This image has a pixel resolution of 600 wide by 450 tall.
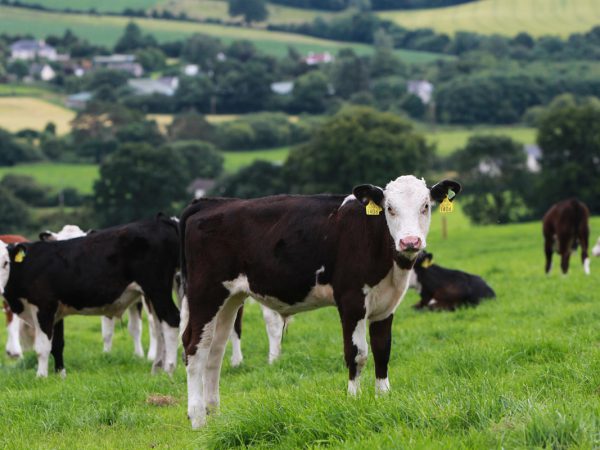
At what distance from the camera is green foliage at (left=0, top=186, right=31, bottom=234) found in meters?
77.4

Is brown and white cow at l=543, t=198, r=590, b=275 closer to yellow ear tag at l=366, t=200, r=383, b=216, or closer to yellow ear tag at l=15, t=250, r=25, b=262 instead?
yellow ear tag at l=15, t=250, r=25, b=262

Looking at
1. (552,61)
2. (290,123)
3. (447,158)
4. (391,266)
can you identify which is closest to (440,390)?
(391,266)

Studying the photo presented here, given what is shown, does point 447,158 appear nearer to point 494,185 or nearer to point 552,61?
point 494,185

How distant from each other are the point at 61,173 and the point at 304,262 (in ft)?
322

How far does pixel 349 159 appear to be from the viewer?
74.9 meters

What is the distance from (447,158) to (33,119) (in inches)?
2515

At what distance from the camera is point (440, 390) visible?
878cm

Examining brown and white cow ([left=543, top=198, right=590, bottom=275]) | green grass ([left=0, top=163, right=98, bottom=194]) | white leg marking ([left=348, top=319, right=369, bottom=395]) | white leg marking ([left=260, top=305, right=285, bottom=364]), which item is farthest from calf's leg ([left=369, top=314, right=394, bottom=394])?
green grass ([left=0, top=163, right=98, bottom=194])

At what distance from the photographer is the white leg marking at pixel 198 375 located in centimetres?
1006

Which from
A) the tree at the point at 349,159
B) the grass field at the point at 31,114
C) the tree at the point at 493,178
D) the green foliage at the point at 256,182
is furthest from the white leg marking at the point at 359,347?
the grass field at the point at 31,114

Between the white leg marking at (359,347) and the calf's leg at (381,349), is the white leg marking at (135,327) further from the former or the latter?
the white leg marking at (359,347)

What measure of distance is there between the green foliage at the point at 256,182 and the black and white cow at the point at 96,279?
63.7 metres

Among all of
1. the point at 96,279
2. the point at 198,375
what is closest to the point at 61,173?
the point at 96,279

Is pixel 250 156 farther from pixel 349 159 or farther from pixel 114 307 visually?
pixel 114 307
